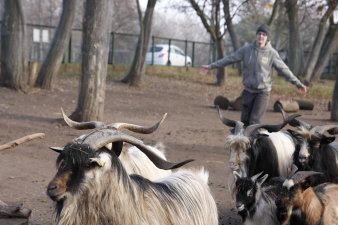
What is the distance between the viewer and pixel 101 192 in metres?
3.84

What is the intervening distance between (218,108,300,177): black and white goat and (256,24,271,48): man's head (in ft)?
5.41

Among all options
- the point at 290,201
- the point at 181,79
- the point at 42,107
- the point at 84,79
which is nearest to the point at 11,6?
the point at 42,107

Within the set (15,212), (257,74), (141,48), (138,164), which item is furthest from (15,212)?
(141,48)

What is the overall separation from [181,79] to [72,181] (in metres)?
22.7

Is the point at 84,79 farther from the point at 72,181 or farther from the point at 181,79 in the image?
the point at 181,79

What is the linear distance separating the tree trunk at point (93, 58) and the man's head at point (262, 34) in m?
4.55

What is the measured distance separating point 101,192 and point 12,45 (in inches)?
533

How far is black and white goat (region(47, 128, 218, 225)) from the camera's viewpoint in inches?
148

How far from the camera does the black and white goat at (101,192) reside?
3.76 m

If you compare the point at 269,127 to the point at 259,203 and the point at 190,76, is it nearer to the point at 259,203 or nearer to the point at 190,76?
the point at 259,203

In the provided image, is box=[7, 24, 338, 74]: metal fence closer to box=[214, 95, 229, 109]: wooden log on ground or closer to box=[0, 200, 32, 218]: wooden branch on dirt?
box=[214, 95, 229, 109]: wooden log on ground

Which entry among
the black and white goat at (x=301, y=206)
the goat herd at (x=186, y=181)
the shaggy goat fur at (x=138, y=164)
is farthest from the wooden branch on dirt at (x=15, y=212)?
the black and white goat at (x=301, y=206)

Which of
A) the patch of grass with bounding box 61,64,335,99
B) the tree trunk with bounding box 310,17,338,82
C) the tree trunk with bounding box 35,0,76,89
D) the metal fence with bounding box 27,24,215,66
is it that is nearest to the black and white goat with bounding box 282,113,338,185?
the tree trunk with bounding box 35,0,76,89

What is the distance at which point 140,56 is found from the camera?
22.2 m
